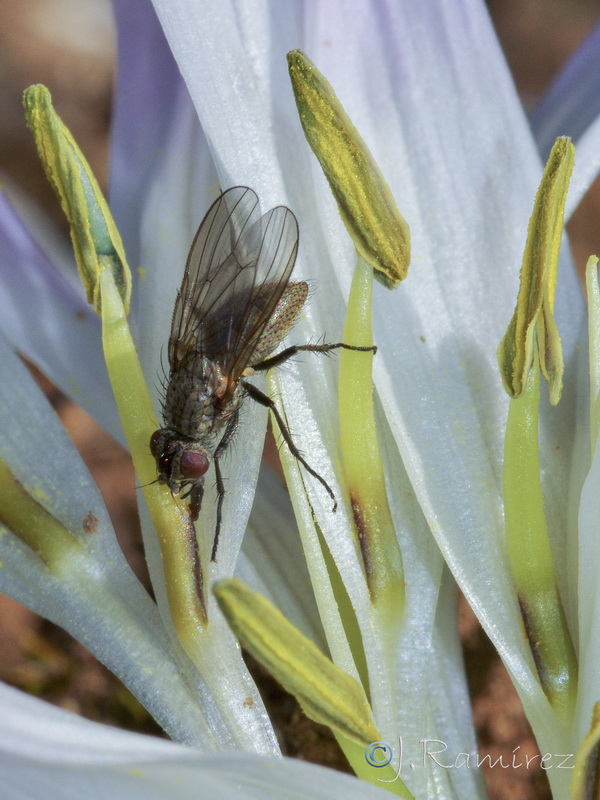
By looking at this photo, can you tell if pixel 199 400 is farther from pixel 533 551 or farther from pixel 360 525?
pixel 533 551

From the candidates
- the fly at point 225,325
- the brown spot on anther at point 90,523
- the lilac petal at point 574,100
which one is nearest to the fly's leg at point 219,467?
the fly at point 225,325

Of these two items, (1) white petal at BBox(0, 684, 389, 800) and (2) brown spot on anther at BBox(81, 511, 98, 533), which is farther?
(2) brown spot on anther at BBox(81, 511, 98, 533)

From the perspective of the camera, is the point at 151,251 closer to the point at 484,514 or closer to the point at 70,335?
the point at 70,335

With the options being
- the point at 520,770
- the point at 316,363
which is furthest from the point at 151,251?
the point at 520,770

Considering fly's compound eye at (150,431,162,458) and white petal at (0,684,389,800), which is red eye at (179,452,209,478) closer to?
fly's compound eye at (150,431,162,458)

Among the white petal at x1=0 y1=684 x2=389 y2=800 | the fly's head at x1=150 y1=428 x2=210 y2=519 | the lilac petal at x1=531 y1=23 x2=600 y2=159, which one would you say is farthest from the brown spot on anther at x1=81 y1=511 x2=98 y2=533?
the lilac petal at x1=531 y1=23 x2=600 y2=159

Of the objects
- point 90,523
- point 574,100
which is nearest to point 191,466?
point 90,523
